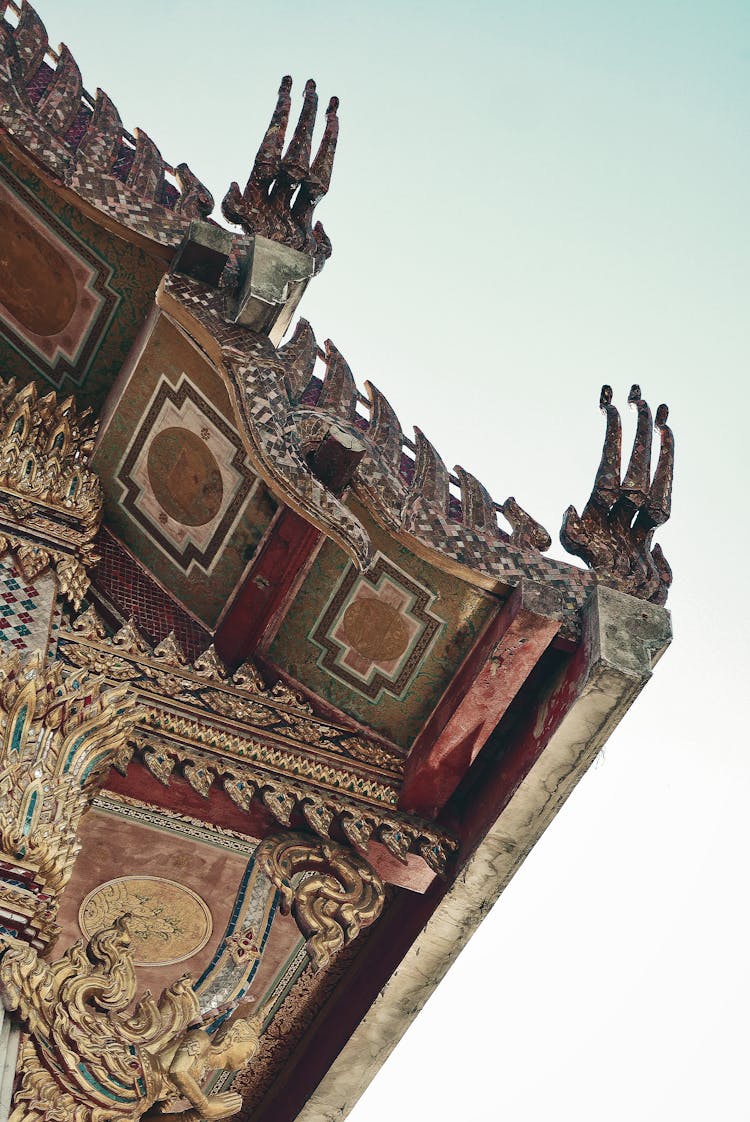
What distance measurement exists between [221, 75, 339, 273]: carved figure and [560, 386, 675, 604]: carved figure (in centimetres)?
147

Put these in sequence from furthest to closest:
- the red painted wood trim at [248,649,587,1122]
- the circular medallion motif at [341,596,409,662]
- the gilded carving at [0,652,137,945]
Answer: the circular medallion motif at [341,596,409,662] < the red painted wood trim at [248,649,587,1122] < the gilded carving at [0,652,137,945]

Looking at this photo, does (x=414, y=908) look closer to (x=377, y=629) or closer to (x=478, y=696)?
(x=478, y=696)

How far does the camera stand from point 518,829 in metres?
6.05

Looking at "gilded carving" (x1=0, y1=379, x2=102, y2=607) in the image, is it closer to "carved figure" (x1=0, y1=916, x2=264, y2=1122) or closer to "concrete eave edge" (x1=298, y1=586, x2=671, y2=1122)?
"carved figure" (x1=0, y1=916, x2=264, y2=1122)

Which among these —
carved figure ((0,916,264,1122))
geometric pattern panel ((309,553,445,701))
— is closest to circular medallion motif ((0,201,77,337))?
geometric pattern panel ((309,553,445,701))

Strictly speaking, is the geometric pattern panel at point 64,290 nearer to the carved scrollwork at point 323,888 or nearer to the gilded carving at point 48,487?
the gilded carving at point 48,487

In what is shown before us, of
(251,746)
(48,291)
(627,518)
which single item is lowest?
(251,746)

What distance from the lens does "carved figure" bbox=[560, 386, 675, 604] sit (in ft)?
20.3

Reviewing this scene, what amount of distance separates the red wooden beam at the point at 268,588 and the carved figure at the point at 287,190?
3.55 feet

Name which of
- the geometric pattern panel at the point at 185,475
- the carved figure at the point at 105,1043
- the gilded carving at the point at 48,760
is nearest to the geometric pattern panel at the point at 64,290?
the geometric pattern panel at the point at 185,475

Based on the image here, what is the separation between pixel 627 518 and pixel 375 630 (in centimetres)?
115

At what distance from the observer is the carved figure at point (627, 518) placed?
20.3ft

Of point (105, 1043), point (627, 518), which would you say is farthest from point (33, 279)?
point (105, 1043)

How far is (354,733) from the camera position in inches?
254
